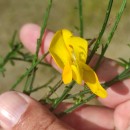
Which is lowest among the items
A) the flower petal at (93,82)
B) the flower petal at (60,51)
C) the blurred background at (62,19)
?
the blurred background at (62,19)

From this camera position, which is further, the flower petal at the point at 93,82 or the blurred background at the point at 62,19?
the blurred background at the point at 62,19

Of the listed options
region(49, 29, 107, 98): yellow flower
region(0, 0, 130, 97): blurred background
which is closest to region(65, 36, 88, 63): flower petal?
region(49, 29, 107, 98): yellow flower

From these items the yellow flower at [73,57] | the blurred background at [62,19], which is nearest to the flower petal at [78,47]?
→ the yellow flower at [73,57]

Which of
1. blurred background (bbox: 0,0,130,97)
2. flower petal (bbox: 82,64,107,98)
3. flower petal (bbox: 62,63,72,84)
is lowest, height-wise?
blurred background (bbox: 0,0,130,97)

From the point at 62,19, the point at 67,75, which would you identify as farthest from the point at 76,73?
the point at 62,19

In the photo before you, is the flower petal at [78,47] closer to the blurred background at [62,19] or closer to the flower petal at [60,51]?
Answer: the flower petal at [60,51]

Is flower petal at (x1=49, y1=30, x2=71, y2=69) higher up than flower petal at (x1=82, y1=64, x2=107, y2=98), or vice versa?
flower petal at (x1=49, y1=30, x2=71, y2=69)

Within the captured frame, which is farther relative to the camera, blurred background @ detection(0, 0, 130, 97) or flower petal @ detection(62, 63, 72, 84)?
blurred background @ detection(0, 0, 130, 97)

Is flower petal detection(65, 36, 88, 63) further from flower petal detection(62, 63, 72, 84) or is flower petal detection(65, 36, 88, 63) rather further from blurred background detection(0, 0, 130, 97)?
blurred background detection(0, 0, 130, 97)

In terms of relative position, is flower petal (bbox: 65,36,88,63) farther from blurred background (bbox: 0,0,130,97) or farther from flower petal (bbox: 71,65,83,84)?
blurred background (bbox: 0,0,130,97)
